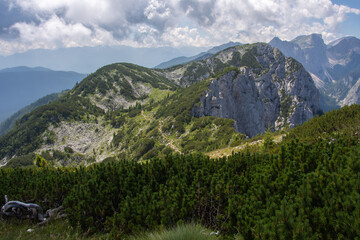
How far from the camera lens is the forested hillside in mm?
4352

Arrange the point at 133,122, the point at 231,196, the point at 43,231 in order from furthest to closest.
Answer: the point at 133,122, the point at 43,231, the point at 231,196

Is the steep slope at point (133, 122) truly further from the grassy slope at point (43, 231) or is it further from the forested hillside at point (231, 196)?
the grassy slope at point (43, 231)

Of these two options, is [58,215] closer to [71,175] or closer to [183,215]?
[71,175]

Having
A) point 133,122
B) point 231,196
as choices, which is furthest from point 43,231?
point 133,122

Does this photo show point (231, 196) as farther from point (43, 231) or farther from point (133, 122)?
point (133, 122)

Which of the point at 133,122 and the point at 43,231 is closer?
the point at 43,231

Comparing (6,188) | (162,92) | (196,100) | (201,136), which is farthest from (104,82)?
(6,188)

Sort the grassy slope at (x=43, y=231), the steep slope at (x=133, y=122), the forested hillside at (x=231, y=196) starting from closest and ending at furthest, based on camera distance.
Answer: the forested hillside at (x=231, y=196) < the grassy slope at (x=43, y=231) < the steep slope at (x=133, y=122)

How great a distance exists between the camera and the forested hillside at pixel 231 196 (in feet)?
14.3

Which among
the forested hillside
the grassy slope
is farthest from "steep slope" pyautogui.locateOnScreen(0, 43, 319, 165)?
the grassy slope

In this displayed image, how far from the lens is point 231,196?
21.4 feet

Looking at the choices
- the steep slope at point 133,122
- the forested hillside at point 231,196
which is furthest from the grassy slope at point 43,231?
the steep slope at point 133,122

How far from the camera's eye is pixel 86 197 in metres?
7.27

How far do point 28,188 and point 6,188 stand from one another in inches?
52.9
